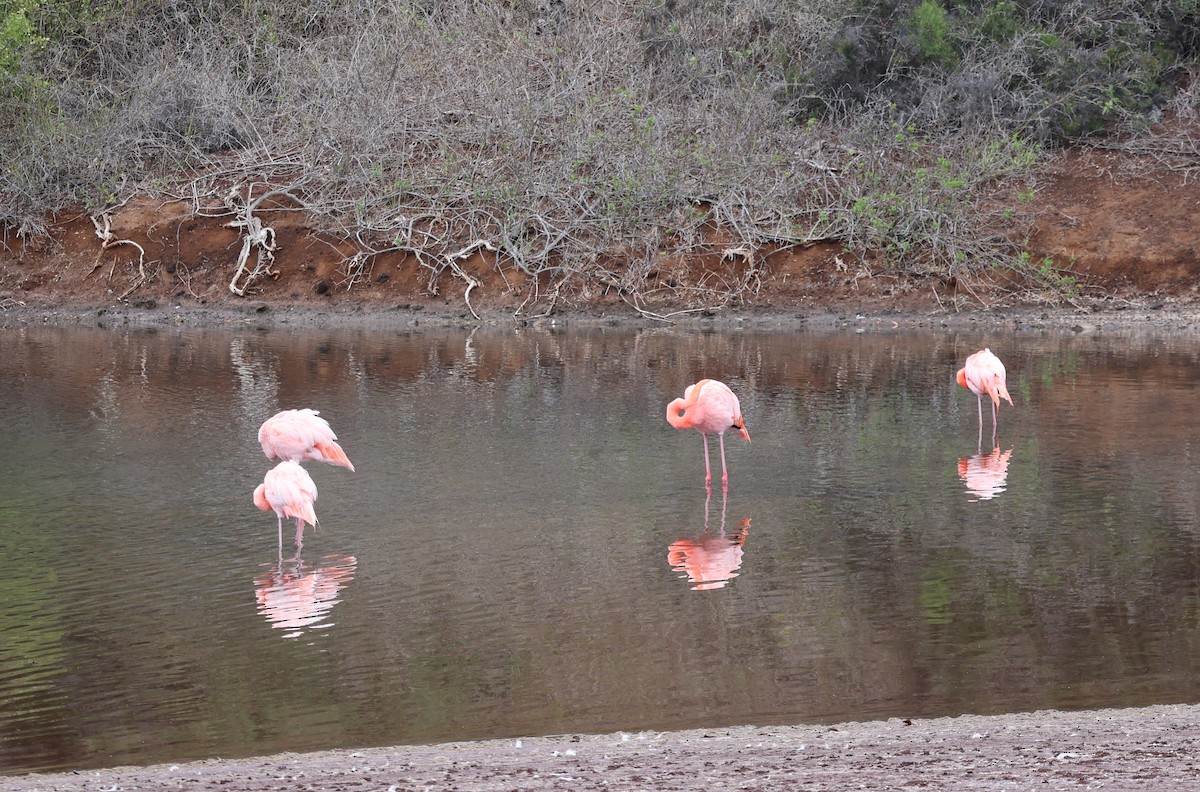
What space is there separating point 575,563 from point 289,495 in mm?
1753

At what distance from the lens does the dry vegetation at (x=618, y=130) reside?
2333 centimetres

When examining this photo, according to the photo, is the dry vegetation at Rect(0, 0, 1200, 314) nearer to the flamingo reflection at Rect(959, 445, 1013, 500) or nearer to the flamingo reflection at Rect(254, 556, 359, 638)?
the flamingo reflection at Rect(959, 445, 1013, 500)

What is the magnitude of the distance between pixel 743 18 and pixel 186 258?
10.5m

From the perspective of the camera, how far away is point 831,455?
11953 millimetres

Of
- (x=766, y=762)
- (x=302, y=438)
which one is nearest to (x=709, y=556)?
(x=302, y=438)

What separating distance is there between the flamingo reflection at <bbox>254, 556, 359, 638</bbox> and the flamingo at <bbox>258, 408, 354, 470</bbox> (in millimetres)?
1604

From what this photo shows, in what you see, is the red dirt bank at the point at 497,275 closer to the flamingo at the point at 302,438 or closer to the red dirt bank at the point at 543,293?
the red dirt bank at the point at 543,293

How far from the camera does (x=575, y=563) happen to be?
8656 millimetres

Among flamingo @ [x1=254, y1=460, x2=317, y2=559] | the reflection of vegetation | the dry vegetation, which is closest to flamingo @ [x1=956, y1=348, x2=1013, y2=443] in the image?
flamingo @ [x1=254, y1=460, x2=317, y2=559]

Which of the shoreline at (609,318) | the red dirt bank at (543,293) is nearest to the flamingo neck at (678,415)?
A: the shoreline at (609,318)

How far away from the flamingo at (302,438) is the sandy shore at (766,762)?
15.7 ft

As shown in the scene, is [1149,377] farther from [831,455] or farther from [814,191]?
[814,191]

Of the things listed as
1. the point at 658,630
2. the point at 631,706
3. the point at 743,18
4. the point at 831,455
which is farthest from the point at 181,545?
the point at 743,18

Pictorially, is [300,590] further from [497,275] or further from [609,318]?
[497,275]
